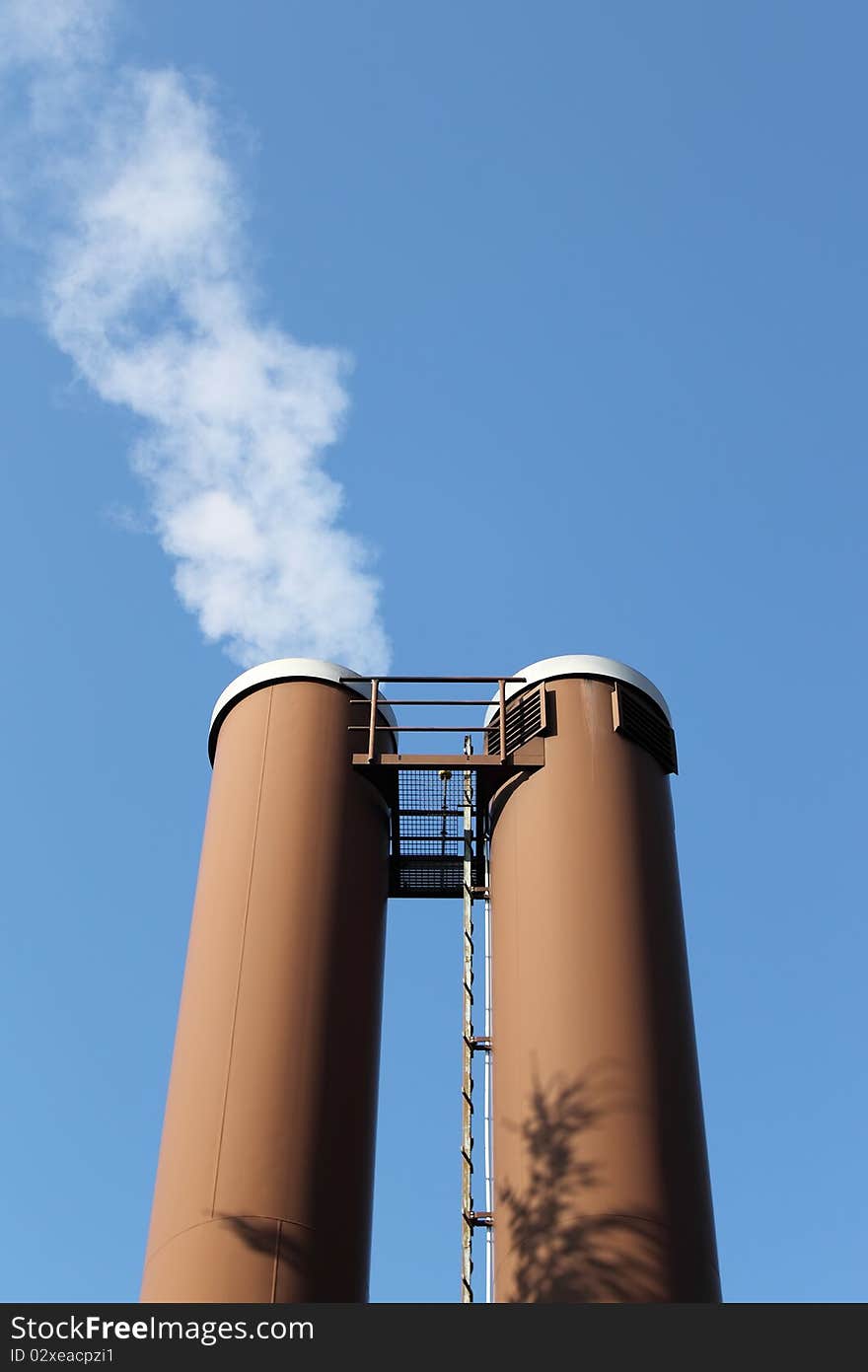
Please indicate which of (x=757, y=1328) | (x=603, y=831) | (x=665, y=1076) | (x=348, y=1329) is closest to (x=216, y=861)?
(x=603, y=831)

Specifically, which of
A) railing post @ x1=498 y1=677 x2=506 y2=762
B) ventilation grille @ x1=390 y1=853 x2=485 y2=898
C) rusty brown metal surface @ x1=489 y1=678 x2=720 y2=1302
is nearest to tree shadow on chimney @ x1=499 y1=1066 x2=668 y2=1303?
rusty brown metal surface @ x1=489 y1=678 x2=720 y2=1302

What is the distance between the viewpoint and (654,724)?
2091cm

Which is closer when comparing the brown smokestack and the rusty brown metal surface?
the rusty brown metal surface

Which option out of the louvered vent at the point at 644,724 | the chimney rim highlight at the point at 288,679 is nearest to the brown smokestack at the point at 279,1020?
the chimney rim highlight at the point at 288,679

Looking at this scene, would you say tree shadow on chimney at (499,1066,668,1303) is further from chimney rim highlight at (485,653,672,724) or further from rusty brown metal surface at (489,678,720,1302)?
chimney rim highlight at (485,653,672,724)

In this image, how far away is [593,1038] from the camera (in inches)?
675

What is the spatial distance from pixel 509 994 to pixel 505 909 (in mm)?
1183

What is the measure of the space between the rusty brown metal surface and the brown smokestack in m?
1.80

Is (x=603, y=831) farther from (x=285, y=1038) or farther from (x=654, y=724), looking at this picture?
(x=285, y=1038)

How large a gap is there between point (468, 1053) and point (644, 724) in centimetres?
518

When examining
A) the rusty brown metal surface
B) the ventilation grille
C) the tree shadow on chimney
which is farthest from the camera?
the ventilation grille

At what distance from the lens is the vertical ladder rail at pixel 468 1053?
17.3 m

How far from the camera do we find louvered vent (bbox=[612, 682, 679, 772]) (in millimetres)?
20344

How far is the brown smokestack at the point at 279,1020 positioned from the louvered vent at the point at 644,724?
3400 mm
